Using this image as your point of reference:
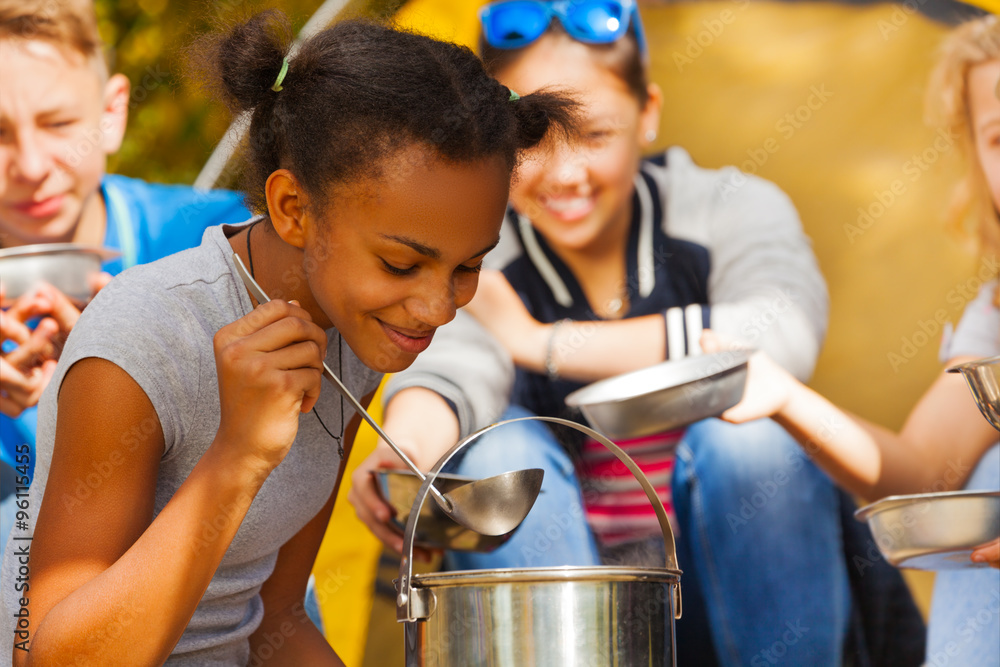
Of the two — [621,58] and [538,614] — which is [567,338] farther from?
[538,614]

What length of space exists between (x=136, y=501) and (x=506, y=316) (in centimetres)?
147

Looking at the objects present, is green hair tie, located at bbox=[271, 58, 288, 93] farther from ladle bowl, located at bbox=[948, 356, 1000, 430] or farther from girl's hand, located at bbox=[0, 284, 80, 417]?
girl's hand, located at bbox=[0, 284, 80, 417]

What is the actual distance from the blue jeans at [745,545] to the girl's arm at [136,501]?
1.33m

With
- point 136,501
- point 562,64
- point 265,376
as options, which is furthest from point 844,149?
point 136,501

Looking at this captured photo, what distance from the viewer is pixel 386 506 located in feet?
7.32

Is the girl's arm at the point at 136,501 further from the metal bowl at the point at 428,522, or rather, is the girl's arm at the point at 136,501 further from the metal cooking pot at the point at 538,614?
the metal bowl at the point at 428,522

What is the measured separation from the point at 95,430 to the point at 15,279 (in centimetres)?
143

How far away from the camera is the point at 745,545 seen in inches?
89.7

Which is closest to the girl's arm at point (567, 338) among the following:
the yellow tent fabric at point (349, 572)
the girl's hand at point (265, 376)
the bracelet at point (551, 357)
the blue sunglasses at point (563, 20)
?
the bracelet at point (551, 357)

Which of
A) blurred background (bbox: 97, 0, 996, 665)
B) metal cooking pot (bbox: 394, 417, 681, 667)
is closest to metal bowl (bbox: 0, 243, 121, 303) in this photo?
blurred background (bbox: 97, 0, 996, 665)

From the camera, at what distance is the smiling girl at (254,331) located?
1.08 meters

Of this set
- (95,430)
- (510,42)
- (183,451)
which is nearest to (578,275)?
(510,42)

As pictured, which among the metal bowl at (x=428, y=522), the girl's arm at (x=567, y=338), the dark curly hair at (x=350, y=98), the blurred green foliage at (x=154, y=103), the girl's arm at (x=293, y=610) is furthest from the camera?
the blurred green foliage at (x=154, y=103)

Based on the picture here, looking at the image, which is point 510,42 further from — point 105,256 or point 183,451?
point 183,451
